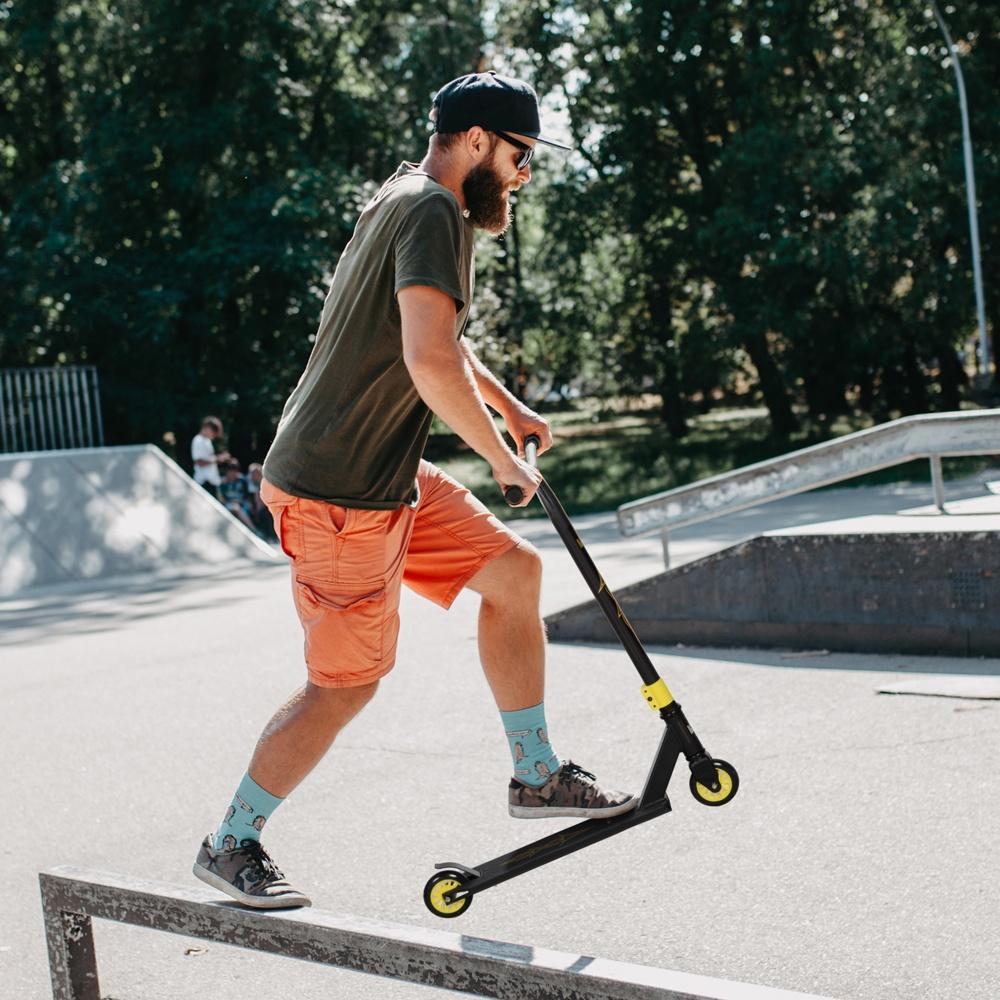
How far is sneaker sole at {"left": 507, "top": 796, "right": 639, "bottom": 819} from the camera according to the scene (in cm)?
349

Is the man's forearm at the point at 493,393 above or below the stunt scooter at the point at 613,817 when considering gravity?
above

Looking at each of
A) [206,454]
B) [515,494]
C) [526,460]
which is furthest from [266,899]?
[206,454]

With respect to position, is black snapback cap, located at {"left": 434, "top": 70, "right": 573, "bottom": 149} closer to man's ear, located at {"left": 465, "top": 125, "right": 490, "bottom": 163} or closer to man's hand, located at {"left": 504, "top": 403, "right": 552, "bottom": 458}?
man's ear, located at {"left": 465, "top": 125, "right": 490, "bottom": 163}

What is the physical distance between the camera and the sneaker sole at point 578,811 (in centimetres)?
349

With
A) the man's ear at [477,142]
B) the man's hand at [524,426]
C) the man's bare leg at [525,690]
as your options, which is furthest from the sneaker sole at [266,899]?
the man's ear at [477,142]

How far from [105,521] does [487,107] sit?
13777 millimetres

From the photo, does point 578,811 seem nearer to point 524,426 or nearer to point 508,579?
point 508,579

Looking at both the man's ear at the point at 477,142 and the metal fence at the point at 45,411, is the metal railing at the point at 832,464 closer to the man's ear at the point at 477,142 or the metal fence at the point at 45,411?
the man's ear at the point at 477,142

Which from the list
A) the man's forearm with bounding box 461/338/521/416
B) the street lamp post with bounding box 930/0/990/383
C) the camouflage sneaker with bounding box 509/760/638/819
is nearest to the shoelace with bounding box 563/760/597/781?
the camouflage sneaker with bounding box 509/760/638/819

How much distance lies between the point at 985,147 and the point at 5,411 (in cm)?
1945

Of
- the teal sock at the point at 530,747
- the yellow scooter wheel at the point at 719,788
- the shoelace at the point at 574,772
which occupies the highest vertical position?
the teal sock at the point at 530,747

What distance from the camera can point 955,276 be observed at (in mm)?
26953

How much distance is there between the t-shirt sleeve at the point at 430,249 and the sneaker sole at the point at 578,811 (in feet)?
4.42

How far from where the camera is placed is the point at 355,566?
11.1 ft
